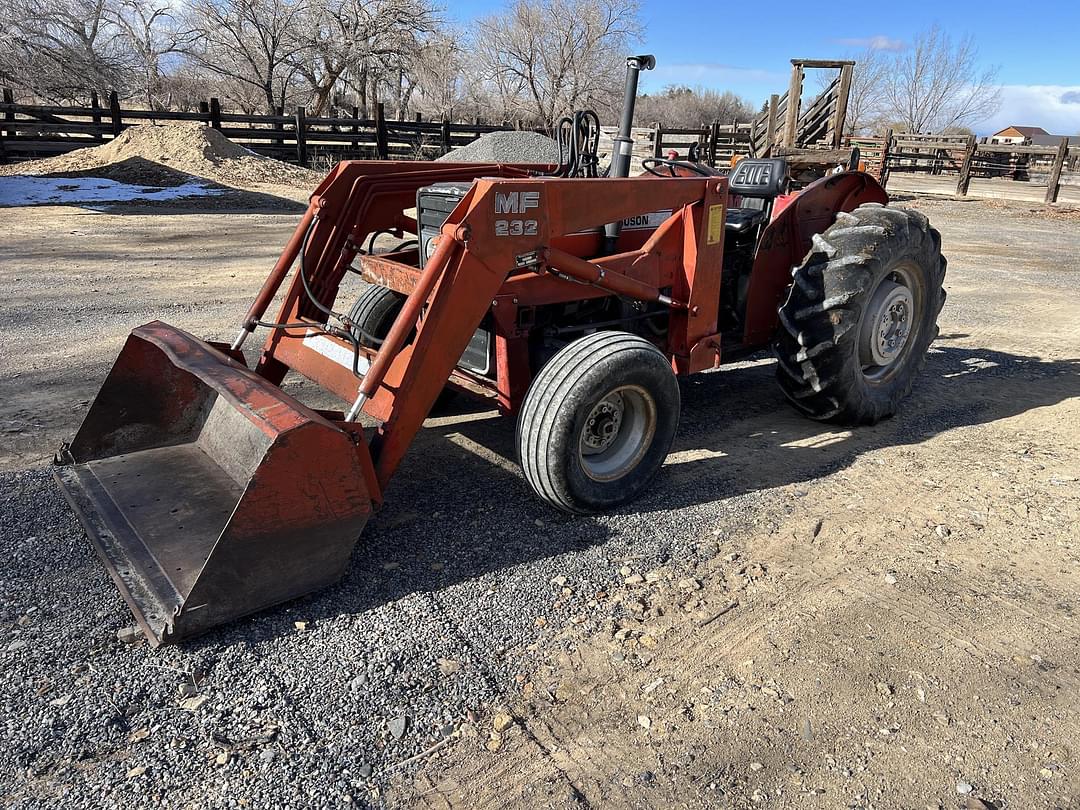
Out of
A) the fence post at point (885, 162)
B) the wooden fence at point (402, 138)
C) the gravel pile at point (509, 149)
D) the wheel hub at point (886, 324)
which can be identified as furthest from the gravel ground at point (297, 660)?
the fence post at point (885, 162)

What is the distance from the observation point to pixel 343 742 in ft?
8.21

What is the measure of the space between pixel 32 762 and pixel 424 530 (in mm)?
1728

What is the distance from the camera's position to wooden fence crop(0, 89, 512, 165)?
776 inches

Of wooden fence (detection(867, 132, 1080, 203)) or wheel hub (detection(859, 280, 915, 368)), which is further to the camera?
wooden fence (detection(867, 132, 1080, 203))

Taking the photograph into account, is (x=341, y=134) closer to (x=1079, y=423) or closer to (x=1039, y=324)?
(x=1039, y=324)

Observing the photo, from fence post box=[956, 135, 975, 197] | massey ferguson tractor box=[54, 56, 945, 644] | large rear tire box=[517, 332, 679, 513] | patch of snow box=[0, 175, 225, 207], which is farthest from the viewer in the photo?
fence post box=[956, 135, 975, 197]

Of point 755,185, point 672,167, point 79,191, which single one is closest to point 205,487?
point 672,167

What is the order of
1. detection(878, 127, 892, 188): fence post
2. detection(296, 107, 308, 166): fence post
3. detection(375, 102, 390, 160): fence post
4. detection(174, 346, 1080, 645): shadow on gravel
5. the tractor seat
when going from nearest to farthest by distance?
detection(174, 346, 1080, 645): shadow on gravel → the tractor seat → detection(296, 107, 308, 166): fence post → detection(878, 127, 892, 188): fence post → detection(375, 102, 390, 160): fence post

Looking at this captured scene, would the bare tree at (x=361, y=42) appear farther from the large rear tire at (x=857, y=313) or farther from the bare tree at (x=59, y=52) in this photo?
the large rear tire at (x=857, y=313)

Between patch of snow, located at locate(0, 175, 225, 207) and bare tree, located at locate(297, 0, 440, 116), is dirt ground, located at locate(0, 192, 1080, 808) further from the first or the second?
bare tree, located at locate(297, 0, 440, 116)

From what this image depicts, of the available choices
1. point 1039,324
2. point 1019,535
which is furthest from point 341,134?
point 1019,535

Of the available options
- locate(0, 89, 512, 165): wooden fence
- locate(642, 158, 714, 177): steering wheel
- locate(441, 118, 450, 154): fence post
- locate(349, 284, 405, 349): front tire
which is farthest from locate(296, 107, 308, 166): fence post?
locate(642, 158, 714, 177): steering wheel

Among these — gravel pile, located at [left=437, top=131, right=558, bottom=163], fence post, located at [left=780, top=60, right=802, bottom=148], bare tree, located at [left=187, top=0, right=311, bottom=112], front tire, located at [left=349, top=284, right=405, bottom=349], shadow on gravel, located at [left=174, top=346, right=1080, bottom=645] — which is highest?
bare tree, located at [left=187, top=0, right=311, bottom=112]

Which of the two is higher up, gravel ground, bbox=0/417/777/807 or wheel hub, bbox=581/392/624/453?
wheel hub, bbox=581/392/624/453
